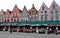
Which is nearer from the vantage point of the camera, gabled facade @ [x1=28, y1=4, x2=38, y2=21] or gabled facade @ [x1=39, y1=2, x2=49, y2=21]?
gabled facade @ [x1=39, y1=2, x2=49, y2=21]

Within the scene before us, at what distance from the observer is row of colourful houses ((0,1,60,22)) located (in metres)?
58.6

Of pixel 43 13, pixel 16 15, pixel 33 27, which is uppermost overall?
pixel 43 13

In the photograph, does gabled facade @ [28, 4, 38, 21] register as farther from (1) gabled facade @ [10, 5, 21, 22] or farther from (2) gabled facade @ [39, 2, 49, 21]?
(1) gabled facade @ [10, 5, 21, 22]

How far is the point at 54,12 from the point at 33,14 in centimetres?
917

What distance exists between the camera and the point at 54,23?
55.2 metres

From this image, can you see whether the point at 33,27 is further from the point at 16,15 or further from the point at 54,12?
the point at 16,15

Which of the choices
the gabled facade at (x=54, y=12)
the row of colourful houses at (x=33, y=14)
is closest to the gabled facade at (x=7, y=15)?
the row of colourful houses at (x=33, y=14)

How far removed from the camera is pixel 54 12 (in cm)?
5884

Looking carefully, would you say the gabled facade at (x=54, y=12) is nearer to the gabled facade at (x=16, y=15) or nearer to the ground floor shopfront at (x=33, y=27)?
the ground floor shopfront at (x=33, y=27)

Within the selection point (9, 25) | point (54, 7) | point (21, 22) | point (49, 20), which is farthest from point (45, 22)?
point (9, 25)

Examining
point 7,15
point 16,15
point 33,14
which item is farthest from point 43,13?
point 7,15

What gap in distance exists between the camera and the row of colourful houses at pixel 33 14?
58.6 metres

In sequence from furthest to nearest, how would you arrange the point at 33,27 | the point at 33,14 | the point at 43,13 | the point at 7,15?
1. the point at 7,15
2. the point at 33,14
3. the point at 43,13
4. the point at 33,27

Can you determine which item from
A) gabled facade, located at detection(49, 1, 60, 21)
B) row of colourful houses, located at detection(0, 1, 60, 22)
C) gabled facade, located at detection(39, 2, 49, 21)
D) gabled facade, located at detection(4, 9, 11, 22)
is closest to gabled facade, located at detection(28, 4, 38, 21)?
row of colourful houses, located at detection(0, 1, 60, 22)
